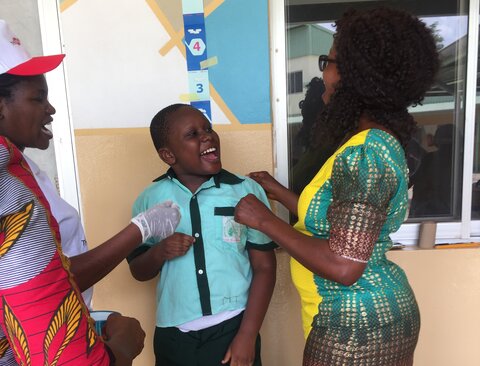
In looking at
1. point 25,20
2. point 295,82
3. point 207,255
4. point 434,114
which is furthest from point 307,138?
point 25,20

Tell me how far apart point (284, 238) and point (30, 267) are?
65 centimetres

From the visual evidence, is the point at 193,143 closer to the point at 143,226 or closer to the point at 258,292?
the point at 143,226

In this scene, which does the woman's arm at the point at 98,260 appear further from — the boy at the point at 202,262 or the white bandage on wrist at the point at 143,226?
the boy at the point at 202,262

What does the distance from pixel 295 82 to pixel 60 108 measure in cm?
115

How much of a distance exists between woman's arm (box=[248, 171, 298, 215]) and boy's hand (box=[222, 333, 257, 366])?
540mm

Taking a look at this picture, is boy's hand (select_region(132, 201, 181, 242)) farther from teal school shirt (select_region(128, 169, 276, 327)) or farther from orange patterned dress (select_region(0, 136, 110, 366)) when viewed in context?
orange patterned dress (select_region(0, 136, 110, 366))

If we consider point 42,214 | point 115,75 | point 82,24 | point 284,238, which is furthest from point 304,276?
point 82,24

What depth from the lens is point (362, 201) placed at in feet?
3.26

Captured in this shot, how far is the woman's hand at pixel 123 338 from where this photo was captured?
0.93 metres

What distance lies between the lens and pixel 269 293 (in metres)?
1.44

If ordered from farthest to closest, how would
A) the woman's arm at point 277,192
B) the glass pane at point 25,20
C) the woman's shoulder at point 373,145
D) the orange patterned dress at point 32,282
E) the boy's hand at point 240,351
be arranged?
the glass pane at point 25,20, the woman's arm at point 277,192, the boy's hand at point 240,351, the woman's shoulder at point 373,145, the orange patterned dress at point 32,282

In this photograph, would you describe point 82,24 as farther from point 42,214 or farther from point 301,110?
point 42,214

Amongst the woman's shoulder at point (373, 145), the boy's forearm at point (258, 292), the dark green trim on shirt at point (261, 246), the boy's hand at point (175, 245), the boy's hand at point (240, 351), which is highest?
the woman's shoulder at point (373, 145)

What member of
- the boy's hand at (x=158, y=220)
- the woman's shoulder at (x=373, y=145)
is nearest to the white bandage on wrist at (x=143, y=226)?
the boy's hand at (x=158, y=220)
